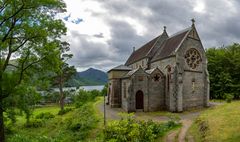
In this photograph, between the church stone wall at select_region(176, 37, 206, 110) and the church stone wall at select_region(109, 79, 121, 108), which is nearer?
the church stone wall at select_region(176, 37, 206, 110)

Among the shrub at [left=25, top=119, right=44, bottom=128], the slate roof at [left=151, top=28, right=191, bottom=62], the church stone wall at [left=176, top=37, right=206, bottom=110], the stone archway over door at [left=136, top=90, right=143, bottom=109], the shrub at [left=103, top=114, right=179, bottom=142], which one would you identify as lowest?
the shrub at [left=25, top=119, right=44, bottom=128]

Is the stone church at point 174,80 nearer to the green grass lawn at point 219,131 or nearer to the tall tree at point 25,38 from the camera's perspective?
the green grass lawn at point 219,131

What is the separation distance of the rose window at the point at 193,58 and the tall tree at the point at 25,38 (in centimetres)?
2393

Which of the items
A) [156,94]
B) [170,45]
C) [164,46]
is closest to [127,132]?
[156,94]

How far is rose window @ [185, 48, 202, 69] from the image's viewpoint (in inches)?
1609

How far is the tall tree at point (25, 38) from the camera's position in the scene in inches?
779

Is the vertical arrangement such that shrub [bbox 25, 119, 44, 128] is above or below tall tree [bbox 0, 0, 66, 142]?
below

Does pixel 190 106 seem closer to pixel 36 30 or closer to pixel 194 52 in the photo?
pixel 194 52

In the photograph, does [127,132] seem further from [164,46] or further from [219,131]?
[164,46]

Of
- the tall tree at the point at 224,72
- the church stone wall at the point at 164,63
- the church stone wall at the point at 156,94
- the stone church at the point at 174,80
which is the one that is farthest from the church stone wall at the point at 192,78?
the tall tree at the point at 224,72

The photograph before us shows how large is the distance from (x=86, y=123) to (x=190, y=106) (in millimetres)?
16556

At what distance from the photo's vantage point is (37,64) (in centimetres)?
2222

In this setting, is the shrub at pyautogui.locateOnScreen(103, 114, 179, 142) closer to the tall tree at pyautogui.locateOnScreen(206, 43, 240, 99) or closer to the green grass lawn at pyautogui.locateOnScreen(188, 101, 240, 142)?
the green grass lawn at pyautogui.locateOnScreen(188, 101, 240, 142)

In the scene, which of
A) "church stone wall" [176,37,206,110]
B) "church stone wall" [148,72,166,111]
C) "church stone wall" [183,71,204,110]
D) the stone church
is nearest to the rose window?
the stone church
